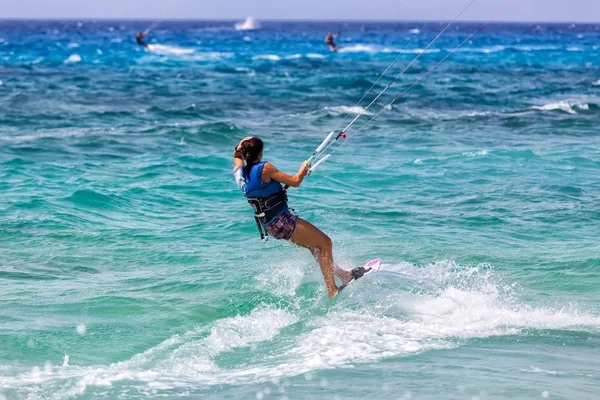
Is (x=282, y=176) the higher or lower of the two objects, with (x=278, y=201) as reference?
higher

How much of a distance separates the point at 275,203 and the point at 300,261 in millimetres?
1822

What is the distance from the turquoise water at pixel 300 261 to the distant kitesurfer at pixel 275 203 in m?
0.46

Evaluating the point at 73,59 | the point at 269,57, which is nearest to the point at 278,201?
the point at 73,59

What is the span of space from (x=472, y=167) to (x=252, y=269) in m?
8.29

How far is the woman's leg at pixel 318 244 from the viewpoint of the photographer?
8445 mm

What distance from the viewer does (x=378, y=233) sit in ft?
38.8

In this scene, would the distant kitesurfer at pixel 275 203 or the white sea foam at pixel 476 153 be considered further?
the white sea foam at pixel 476 153

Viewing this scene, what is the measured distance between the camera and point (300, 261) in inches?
390

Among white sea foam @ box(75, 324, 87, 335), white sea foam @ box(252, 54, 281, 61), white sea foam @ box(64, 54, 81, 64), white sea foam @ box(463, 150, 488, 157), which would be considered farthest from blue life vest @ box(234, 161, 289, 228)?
white sea foam @ box(252, 54, 281, 61)

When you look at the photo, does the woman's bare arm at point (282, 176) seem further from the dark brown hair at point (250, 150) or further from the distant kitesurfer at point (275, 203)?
the dark brown hair at point (250, 150)

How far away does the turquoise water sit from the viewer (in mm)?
6648

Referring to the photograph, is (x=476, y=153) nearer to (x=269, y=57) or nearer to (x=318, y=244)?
(x=318, y=244)

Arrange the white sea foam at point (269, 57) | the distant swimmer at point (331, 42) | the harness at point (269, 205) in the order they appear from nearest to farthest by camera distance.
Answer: the harness at point (269, 205), the white sea foam at point (269, 57), the distant swimmer at point (331, 42)

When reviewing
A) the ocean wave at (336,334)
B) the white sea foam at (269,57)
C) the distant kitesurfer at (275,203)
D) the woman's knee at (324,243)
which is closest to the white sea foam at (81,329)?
the ocean wave at (336,334)
